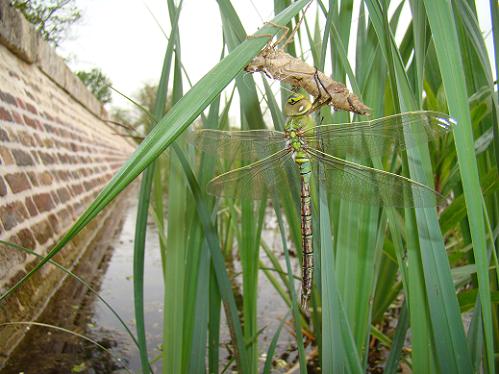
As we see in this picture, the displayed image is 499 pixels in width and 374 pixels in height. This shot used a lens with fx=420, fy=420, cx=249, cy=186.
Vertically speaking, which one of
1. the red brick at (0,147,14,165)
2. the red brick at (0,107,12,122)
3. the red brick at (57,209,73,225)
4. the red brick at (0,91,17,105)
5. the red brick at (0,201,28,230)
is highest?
the red brick at (0,91,17,105)

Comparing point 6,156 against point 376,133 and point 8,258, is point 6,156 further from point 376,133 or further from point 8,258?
point 376,133

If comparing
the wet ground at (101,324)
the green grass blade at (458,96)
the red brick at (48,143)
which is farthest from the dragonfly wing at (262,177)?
the red brick at (48,143)

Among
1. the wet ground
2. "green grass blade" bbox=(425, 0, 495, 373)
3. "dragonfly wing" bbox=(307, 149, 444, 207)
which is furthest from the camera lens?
the wet ground

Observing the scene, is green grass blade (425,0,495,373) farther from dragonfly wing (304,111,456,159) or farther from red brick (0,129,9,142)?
red brick (0,129,9,142)

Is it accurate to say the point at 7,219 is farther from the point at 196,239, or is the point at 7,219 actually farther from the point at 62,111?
the point at 62,111

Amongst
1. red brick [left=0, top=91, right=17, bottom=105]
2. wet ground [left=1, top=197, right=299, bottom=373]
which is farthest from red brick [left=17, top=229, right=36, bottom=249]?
red brick [left=0, top=91, right=17, bottom=105]

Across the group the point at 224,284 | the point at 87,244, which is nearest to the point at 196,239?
the point at 224,284

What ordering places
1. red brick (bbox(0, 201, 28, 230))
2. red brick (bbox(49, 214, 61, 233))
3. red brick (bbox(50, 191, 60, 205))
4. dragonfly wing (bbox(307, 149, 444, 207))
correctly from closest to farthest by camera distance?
dragonfly wing (bbox(307, 149, 444, 207)) → red brick (bbox(0, 201, 28, 230)) → red brick (bbox(49, 214, 61, 233)) → red brick (bbox(50, 191, 60, 205))
